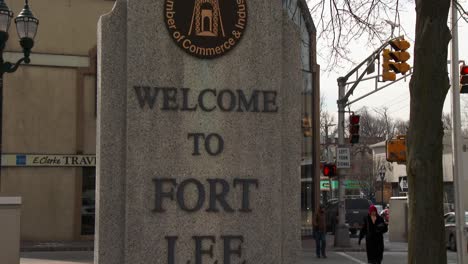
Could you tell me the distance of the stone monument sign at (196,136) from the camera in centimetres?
605

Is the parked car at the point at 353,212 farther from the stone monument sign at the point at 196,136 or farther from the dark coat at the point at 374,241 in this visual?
the stone monument sign at the point at 196,136

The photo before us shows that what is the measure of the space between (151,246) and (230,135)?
1.20 metres

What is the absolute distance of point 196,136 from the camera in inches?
244

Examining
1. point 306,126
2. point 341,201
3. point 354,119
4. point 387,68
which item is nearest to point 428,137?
point 387,68

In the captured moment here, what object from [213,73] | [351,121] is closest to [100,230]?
[213,73]

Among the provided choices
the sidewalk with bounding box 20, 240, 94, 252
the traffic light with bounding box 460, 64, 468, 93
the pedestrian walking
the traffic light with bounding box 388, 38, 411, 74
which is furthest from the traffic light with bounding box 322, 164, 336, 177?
the traffic light with bounding box 460, 64, 468, 93

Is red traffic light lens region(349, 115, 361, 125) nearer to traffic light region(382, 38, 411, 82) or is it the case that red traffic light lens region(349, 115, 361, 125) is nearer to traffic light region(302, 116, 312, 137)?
traffic light region(302, 116, 312, 137)

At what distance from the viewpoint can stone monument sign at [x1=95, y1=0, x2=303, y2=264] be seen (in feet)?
19.8

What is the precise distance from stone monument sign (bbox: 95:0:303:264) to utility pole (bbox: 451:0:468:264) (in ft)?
31.0

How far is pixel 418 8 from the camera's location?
10445 mm

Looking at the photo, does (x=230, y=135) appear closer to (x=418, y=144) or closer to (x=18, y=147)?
(x=418, y=144)

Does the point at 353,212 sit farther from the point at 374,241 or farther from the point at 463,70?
the point at 374,241

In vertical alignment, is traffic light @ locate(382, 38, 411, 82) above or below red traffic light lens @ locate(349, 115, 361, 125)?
above

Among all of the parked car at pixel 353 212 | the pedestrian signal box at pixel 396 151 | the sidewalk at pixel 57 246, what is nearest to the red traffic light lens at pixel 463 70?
the pedestrian signal box at pixel 396 151
